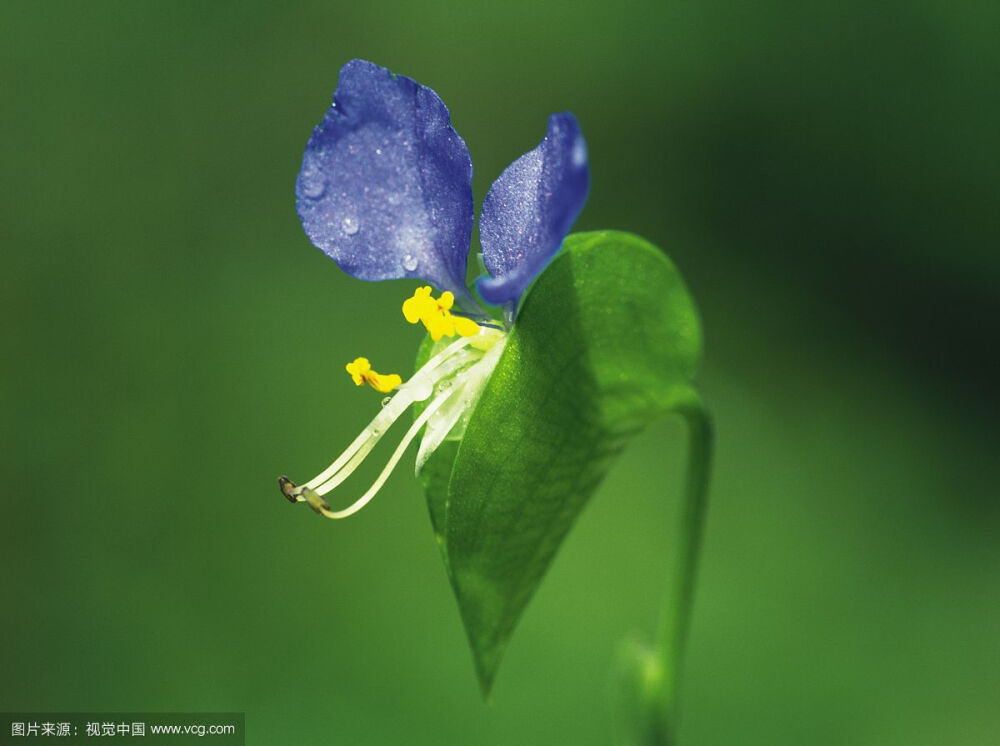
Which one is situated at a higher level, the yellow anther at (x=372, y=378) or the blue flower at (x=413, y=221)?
the blue flower at (x=413, y=221)

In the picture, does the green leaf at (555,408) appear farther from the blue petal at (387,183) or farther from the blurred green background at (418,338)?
the blurred green background at (418,338)

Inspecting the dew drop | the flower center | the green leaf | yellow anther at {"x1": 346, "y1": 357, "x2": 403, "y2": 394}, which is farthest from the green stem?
the dew drop

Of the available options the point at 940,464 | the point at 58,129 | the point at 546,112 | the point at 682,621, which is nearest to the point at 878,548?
the point at 940,464

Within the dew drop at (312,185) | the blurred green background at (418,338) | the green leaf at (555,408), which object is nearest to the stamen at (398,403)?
the green leaf at (555,408)

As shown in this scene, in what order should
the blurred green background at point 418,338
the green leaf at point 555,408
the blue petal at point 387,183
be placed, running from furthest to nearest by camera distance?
the blurred green background at point 418,338 → the blue petal at point 387,183 → the green leaf at point 555,408

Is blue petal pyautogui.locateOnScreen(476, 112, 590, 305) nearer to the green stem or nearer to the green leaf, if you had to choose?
the green leaf

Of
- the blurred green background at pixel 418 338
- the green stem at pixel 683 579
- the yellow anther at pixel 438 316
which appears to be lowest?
the blurred green background at pixel 418 338
